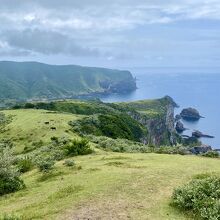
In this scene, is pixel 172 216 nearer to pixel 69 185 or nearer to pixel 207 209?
pixel 207 209

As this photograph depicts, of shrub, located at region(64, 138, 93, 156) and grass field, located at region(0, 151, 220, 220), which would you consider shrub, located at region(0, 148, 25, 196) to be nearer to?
grass field, located at region(0, 151, 220, 220)

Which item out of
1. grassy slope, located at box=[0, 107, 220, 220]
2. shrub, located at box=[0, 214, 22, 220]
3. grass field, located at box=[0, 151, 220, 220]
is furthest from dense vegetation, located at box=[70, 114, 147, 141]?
shrub, located at box=[0, 214, 22, 220]

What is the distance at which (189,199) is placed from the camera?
24.3 metres

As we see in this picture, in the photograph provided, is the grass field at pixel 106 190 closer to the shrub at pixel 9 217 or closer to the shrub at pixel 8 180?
the shrub at pixel 8 180

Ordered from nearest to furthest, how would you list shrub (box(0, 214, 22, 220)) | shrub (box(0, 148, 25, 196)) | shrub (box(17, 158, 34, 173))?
shrub (box(0, 214, 22, 220))
shrub (box(0, 148, 25, 196))
shrub (box(17, 158, 34, 173))

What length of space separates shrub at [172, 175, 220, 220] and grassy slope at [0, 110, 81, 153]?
50.8 meters

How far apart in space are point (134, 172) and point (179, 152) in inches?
967

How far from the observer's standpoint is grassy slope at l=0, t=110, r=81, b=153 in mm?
78613

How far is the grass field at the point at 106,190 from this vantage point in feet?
76.4

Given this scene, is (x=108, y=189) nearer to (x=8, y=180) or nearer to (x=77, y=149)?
(x=8, y=180)

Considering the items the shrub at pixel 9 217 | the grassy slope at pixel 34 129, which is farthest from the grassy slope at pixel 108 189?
the grassy slope at pixel 34 129

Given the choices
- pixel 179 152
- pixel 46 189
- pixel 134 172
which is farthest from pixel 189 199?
pixel 179 152

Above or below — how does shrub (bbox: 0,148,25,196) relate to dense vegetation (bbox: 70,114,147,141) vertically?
above

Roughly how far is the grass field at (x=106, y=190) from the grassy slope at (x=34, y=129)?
127 ft
